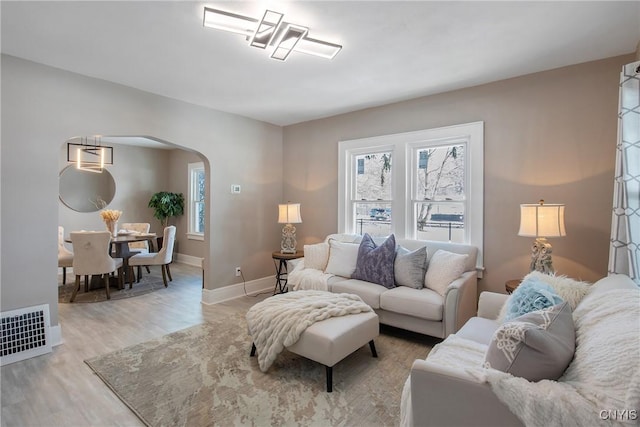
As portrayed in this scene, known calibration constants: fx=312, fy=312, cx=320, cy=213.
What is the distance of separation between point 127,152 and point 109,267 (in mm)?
3352

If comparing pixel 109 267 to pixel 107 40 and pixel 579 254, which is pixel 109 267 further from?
pixel 579 254

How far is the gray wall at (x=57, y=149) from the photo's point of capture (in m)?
2.71

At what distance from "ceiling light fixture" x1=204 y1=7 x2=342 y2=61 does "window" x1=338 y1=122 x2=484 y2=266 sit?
1.84 m

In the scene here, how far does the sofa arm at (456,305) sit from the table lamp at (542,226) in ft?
1.98

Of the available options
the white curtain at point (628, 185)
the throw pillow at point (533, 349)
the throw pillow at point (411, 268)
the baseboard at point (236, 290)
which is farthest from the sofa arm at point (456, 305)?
the baseboard at point (236, 290)

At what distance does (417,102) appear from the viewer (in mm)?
3828

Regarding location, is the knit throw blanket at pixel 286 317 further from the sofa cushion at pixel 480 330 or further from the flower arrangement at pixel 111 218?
the flower arrangement at pixel 111 218

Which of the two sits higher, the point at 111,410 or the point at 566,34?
the point at 566,34

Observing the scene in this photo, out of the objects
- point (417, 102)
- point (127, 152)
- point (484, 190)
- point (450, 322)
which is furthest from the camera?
point (127, 152)

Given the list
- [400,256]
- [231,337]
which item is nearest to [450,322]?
[400,256]

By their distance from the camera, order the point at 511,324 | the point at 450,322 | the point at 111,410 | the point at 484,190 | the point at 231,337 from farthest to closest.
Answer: the point at 484,190, the point at 231,337, the point at 450,322, the point at 111,410, the point at 511,324

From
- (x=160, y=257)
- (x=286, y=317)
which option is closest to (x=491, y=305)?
(x=286, y=317)

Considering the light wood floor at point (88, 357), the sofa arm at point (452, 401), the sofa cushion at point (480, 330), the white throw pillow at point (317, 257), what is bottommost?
the light wood floor at point (88, 357)

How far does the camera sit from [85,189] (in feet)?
20.3
